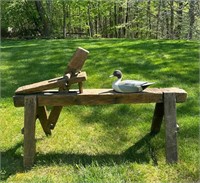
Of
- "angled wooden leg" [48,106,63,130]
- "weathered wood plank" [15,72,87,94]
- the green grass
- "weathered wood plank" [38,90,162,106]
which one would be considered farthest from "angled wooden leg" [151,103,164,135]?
"angled wooden leg" [48,106,63,130]

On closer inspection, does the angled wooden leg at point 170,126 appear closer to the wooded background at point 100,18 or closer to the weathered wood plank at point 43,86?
the weathered wood plank at point 43,86

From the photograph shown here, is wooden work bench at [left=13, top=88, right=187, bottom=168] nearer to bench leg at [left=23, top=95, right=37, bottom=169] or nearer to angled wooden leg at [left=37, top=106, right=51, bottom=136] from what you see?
bench leg at [left=23, top=95, right=37, bottom=169]

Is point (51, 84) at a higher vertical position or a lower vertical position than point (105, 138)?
higher

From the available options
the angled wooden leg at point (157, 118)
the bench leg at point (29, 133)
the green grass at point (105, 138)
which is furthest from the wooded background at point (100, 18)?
the bench leg at point (29, 133)

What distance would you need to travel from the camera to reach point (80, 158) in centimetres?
365

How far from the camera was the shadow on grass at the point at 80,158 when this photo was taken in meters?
3.50

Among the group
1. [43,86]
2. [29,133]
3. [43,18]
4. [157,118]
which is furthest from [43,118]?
[43,18]

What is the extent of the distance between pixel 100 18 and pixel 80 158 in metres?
22.9

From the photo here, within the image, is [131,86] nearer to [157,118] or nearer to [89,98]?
[89,98]

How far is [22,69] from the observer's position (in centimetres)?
763

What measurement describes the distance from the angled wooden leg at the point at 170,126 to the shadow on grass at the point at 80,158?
0.21 meters

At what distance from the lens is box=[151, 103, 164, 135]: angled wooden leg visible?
385 centimetres

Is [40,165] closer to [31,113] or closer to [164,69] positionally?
[31,113]

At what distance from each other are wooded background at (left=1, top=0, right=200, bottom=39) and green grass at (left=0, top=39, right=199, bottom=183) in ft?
40.5
